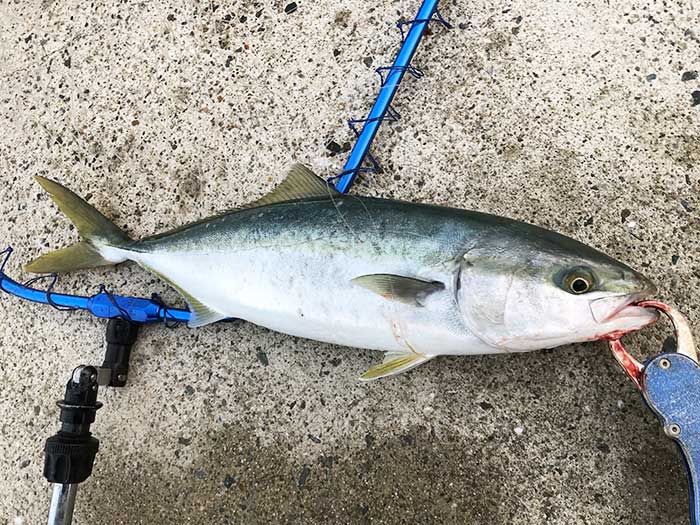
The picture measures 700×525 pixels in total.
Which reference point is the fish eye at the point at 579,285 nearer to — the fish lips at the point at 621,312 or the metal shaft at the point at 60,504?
the fish lips at the point at 621,312

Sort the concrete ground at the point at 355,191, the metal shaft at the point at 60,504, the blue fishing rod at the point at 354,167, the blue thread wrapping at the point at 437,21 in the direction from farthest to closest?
the blue thread wrapping at the point at 437,21
the blue fishing rod at the point at 354,167
the concrete ground at the point at 355,191
the metal shaft at the point at 60,504

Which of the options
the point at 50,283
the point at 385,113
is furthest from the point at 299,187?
the point at 50,283

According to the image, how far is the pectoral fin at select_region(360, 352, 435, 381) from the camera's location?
1805mm

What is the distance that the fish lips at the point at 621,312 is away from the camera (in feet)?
5.02

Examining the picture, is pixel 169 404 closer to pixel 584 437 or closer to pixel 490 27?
pixel 584 437

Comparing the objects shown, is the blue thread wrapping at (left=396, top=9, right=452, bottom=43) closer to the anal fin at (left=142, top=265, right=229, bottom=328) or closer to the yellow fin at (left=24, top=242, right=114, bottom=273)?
the anal fin at (left=142, top=265, right=229, bottom=328)

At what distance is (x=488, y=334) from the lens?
1.63 m

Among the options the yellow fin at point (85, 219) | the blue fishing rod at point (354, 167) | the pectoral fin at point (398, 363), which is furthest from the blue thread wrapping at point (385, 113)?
the yellow fin at point (85, 219)

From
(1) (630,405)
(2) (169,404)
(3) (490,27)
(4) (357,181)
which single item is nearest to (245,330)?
(2) (169,404)

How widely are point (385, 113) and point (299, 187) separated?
0.53 metres

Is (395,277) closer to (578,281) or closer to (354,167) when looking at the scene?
(578,281)

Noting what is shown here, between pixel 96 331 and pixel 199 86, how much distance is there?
124cm

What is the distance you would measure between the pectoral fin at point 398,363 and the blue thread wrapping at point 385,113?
31.0 inches

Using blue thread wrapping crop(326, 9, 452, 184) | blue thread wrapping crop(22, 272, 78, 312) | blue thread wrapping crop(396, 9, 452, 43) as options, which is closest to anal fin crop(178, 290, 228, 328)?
blue thread wrapping crop(22, 272, 78, 312)
